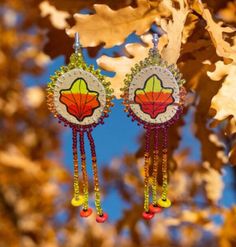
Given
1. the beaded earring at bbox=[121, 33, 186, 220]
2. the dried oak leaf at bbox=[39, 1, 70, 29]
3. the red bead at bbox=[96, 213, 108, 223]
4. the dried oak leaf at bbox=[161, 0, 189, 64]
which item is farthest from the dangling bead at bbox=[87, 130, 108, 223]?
the dried oak leaf at bbox=[39, 1, 70, 29]

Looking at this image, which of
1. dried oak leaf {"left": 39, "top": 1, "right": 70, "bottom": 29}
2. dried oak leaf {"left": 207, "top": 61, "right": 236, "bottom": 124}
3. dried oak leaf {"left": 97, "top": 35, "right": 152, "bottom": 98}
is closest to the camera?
dried oak leaf {"left": 207, "top": 61, "right": 236, "bottom": 124}

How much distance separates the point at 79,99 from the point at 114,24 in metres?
0.25

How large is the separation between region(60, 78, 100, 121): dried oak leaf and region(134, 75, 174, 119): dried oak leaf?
9 centimetres

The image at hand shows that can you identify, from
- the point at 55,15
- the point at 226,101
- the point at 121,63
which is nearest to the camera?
the point at 226,101

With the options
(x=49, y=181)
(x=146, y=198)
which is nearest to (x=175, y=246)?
(x=49, y=181)

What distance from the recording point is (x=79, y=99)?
1.13 m

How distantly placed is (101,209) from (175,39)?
1.24ft

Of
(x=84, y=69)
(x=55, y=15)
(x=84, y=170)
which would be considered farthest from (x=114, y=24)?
(x=55, y=15)

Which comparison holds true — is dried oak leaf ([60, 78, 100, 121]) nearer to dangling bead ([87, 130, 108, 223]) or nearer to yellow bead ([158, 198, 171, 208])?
dangling bead ([87, 130, 108, 223])

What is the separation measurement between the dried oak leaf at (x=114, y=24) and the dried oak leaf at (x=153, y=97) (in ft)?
0.67

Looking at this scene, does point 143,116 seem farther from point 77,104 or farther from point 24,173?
point 24,173

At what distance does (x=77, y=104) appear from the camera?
1.13m

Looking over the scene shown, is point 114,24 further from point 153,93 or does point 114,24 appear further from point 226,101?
point 226,101

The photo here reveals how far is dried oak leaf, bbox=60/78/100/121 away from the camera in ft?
3.68
